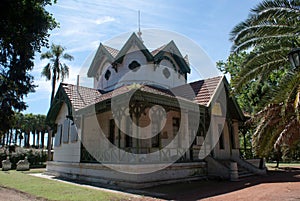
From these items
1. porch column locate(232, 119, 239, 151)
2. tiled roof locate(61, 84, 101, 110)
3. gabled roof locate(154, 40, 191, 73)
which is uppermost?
gabled roof locate(154, 40, 191, 73)

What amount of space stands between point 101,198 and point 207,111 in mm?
8877

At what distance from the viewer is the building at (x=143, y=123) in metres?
12.8

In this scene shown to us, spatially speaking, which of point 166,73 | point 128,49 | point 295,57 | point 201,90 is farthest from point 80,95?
point 295,57

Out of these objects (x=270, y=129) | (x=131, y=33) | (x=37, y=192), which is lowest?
(x=37, y=192)

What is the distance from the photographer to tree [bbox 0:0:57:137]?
8.12m

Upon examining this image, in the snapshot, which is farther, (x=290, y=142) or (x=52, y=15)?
(x=290, y=142)

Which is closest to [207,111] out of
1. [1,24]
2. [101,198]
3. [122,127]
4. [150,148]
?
[150,148]

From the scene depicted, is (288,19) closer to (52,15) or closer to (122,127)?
(52,15)

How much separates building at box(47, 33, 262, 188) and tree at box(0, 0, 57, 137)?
425cm

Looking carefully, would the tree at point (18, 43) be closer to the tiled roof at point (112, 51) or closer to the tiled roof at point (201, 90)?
the tiled roof at point (201, 90)

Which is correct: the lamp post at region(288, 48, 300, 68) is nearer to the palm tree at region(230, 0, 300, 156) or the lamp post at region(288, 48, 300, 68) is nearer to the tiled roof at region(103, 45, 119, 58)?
the palm tree at region(230, 0, 300, 156)

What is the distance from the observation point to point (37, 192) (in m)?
10.8

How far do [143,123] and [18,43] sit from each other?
8.69 meters

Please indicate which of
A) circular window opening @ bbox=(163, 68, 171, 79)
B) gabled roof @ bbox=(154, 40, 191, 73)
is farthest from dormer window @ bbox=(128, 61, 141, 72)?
circular window opening @ bbox=(163, 68, 171, 79)
